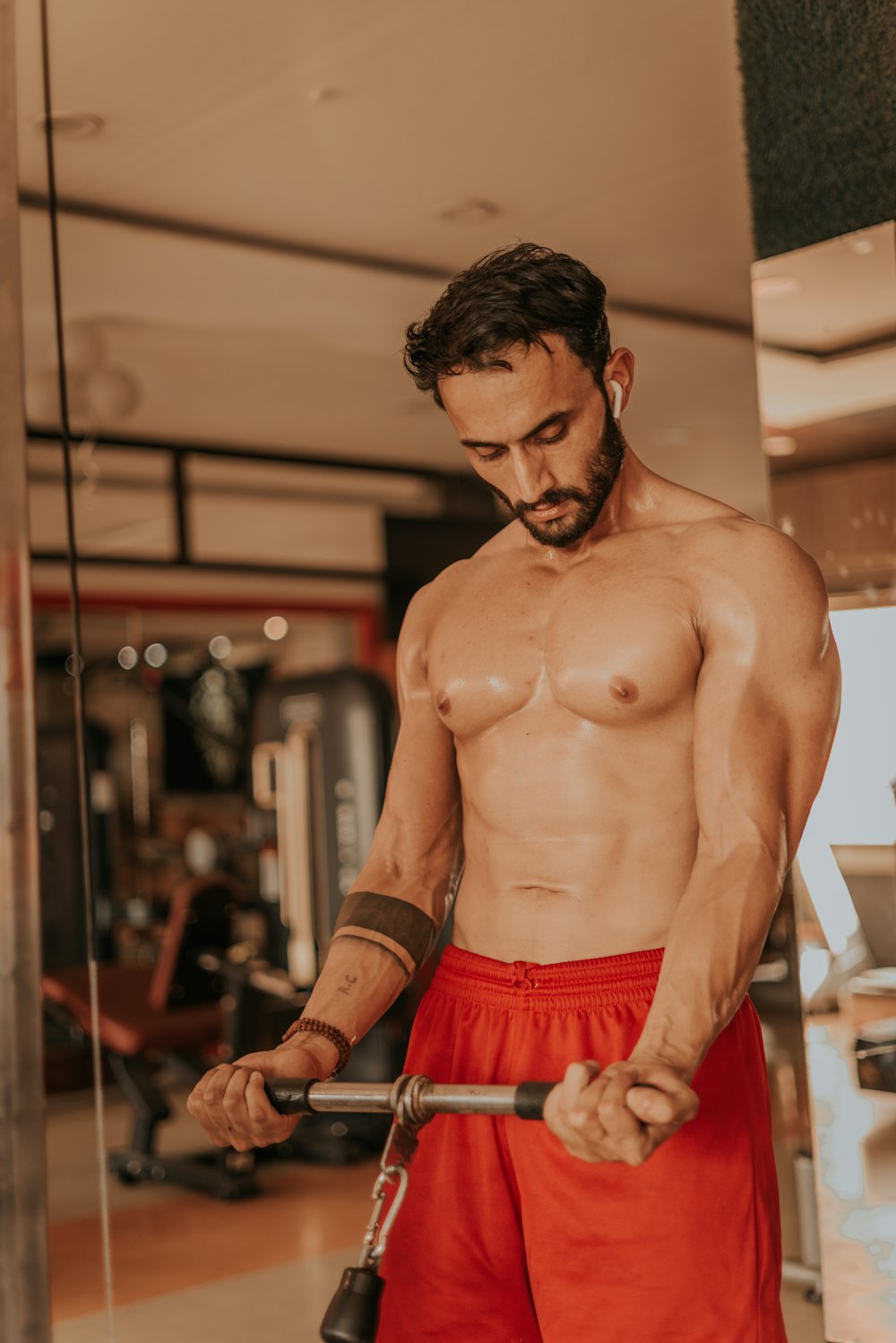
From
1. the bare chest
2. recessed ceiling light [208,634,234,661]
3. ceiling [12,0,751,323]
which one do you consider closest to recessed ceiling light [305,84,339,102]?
ceiling [12,0,751,323]

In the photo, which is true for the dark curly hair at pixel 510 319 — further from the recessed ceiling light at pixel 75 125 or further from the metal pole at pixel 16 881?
the recessed ceiling light at pixel 75 125

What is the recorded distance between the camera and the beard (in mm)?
1608

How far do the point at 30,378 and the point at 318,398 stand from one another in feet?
1.80

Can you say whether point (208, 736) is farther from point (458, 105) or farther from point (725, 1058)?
point (725, 1058)

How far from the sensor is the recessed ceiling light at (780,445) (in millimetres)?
2137

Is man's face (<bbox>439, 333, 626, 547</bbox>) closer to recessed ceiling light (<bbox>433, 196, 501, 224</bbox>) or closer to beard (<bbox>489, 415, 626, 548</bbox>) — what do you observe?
beard (<bbox>489, 415, 626, 548</bbox>)

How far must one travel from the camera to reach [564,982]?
160 cm

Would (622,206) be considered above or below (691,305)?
above

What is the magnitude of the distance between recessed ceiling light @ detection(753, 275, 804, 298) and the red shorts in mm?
1056

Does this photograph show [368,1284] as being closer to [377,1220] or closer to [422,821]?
[377,1220]

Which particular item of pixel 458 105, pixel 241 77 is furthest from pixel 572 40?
pixel 241 77

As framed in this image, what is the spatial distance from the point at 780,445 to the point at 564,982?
93cm

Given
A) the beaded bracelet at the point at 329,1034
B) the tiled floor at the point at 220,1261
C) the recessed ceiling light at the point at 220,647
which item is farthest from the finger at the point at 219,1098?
the recessed ceiling light at the point at 220,647

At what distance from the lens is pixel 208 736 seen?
27.5ft
